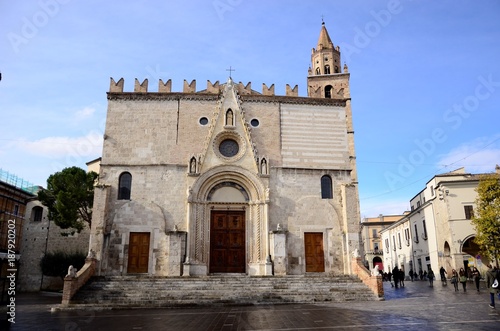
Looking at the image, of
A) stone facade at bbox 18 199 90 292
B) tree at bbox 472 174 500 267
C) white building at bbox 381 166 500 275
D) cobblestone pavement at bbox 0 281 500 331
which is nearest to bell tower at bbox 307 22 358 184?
white building at bbox 381 166 500 275

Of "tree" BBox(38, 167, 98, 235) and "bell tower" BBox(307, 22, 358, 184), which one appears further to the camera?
"bell tower" BBox(307, 22, 358, 184)

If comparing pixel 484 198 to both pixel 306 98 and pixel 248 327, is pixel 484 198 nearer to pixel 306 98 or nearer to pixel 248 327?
pixel 306 98

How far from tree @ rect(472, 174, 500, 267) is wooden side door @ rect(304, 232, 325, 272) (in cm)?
1302

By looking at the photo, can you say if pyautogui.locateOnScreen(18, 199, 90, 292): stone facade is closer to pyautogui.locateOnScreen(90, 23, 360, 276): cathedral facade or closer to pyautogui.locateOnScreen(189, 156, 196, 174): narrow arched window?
pyautogui.locateOnScreen(90, 23, 360, 276): cathedral facade

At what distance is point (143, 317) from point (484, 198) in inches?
983

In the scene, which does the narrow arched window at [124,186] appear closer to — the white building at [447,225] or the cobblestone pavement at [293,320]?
the cobblestone pavement at [293,320]

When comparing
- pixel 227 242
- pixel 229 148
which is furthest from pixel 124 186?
pixel 227 242

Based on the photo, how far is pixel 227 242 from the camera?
71.5ft

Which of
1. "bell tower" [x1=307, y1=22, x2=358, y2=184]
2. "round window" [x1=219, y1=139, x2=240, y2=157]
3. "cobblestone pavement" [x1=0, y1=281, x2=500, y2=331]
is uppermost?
"bell tower" [x1=307, y1=22, x2=358, y2=184]

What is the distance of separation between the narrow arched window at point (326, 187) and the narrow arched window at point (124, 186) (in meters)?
11.4

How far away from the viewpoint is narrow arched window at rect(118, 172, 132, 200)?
2177 centimetres

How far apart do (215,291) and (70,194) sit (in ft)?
50.8

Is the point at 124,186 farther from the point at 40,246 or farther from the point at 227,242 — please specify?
the point at 40,246

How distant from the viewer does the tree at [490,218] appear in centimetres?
2628
